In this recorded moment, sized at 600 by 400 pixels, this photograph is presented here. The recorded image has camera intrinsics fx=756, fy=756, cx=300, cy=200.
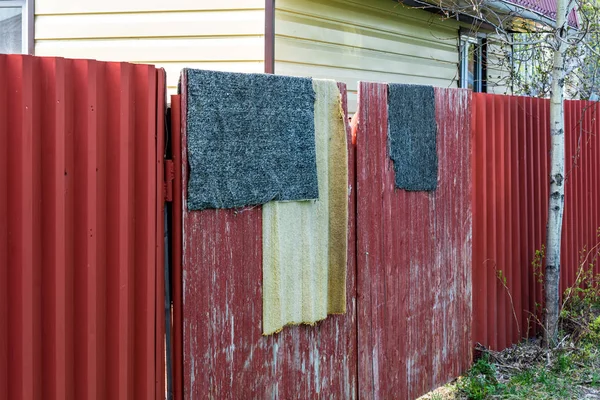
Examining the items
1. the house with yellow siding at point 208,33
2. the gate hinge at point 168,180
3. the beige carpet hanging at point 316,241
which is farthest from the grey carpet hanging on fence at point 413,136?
the gate hinge at point 168,180

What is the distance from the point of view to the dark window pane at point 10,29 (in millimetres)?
7184

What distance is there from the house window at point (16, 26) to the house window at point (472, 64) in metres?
5.55

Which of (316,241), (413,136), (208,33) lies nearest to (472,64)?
(208,33)

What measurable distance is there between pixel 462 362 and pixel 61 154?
3896mm

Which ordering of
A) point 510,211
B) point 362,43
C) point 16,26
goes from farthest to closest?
point 362,43, point 16,26, point 510,211

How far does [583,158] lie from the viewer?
8.23 meters

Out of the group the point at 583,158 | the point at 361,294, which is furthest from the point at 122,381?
the point at 583,158

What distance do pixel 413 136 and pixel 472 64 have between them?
587 cm

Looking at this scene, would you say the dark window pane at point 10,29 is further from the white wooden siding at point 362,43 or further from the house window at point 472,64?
the house window at point 472,64

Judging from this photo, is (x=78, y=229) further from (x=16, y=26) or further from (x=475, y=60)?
(x=475, y=60)

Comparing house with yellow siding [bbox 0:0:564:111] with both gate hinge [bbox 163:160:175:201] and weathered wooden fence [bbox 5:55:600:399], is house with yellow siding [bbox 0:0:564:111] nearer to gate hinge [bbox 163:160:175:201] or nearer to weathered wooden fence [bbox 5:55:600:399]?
weathered wooden fence [bbox 5:55:600:399]

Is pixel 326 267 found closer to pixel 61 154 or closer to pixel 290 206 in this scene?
pixel 290 206

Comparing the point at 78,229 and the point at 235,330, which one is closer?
the point at 78,229

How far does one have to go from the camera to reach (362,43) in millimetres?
7945
